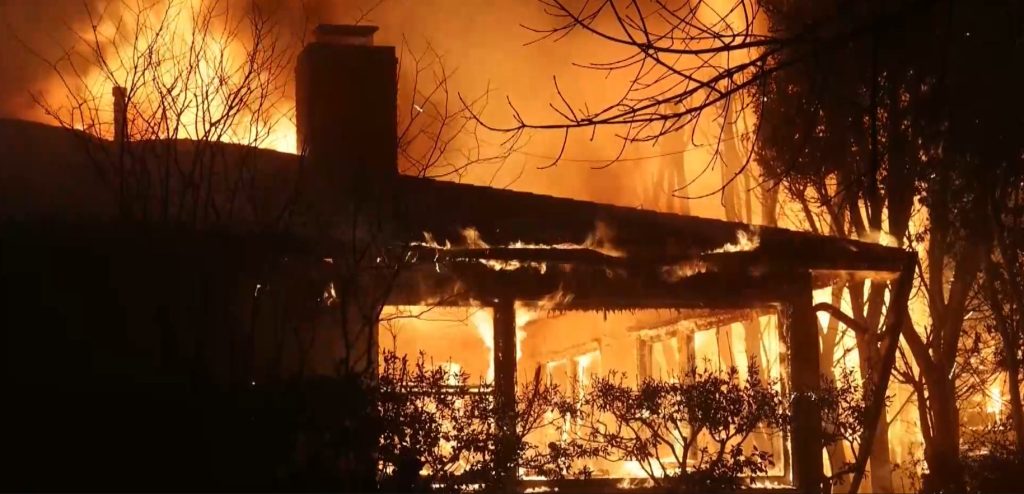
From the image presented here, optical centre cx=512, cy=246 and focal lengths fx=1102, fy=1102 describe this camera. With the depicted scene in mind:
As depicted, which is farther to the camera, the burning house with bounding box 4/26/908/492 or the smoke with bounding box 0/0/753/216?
the smoke with bounding box 0/0/753/216

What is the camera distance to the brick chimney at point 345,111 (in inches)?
458

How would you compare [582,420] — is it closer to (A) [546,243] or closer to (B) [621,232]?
(A) [546,243]

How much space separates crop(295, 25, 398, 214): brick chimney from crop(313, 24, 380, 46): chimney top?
0.18m

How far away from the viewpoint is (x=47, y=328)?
830 cm

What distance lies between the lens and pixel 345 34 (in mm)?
12680

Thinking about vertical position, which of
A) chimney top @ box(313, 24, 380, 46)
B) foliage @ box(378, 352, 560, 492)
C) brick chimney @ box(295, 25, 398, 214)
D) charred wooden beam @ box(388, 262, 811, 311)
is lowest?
foliage @ box(378, 352, 560, 492)

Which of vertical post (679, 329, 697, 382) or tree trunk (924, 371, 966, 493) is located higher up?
vertical post (679, 329, 697, 382)

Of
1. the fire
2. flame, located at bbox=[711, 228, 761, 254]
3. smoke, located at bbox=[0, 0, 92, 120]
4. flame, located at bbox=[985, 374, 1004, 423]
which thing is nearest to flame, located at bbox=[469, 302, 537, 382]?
flame, located at bbox=[711, 228, 761, 254]

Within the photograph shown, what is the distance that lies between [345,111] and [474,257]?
2.63 m

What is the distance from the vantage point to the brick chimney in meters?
11.6

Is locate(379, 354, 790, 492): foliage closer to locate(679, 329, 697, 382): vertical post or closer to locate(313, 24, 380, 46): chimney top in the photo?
locate(679, 329, 697, 382): vertical post

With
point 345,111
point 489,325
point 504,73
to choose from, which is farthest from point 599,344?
point 504,73

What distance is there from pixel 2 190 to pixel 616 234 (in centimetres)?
602

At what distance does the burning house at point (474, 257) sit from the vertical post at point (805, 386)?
0.01m
